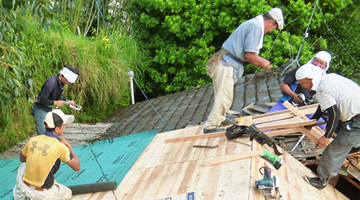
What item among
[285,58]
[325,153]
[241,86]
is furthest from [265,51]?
[325,153]

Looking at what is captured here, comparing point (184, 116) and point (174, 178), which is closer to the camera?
point (174, 178)

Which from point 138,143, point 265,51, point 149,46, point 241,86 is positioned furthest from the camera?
point 149,46

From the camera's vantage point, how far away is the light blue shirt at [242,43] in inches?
169

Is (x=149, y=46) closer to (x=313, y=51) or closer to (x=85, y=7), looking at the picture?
(x=85, y=7)

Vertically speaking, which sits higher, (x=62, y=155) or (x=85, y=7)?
(x=85, y=7)

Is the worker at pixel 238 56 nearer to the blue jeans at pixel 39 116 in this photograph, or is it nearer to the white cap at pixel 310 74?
the white cap at pixel 310 74

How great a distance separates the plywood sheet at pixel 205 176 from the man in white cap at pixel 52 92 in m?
1.36

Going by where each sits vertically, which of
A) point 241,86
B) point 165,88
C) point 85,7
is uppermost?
point 85,7

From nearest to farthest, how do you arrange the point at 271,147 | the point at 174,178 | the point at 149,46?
the point at 174,178
the point at 271,147
the point at 149,46

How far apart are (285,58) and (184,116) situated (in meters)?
4.74

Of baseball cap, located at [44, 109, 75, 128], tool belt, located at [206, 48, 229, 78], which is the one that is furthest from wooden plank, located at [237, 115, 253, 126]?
baseball cap, located at [44, 109, 75, 128]

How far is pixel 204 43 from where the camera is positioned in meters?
10.7

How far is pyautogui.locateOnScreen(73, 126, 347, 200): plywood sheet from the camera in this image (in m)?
3.20

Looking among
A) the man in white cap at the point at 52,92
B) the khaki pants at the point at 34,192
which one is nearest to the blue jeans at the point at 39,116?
the man in white cap at the point at 52,92
